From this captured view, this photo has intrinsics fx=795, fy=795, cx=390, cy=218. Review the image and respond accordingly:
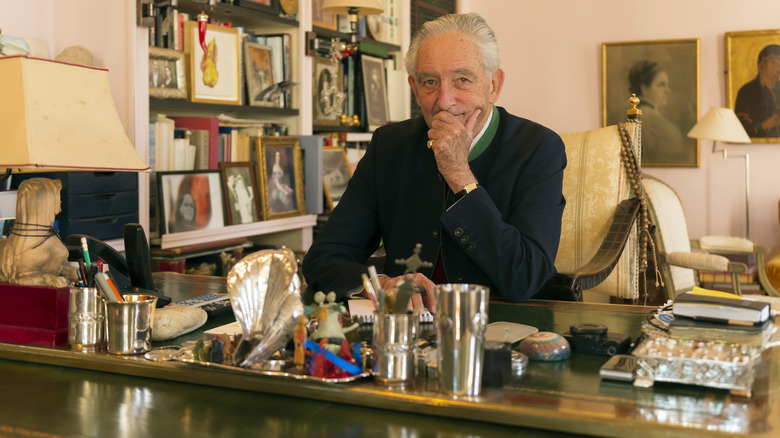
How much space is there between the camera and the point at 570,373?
115cm

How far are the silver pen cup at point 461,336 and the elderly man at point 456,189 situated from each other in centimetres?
64

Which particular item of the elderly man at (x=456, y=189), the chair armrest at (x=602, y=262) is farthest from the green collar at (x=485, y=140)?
the chair armrest at (x=602, y=262)

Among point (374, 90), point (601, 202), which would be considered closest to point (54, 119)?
point (601, 202)

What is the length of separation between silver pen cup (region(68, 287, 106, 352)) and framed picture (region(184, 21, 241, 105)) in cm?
240

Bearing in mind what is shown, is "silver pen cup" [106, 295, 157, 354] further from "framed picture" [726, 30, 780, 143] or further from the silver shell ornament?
"framed picture" [726, 30, 780, 143]

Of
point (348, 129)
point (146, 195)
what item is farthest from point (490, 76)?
point (348, 129)

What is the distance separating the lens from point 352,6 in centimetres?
370

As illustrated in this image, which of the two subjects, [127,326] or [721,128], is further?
[721,128]

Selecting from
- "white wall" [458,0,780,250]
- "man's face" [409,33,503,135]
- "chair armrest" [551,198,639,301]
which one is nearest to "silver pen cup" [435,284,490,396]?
"man's face" [409,33,503,135]

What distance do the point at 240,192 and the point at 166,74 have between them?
0.68 m

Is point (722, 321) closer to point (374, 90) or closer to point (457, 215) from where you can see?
point (457, 215)

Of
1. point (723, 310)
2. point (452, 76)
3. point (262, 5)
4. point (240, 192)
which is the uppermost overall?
point (262, 5)

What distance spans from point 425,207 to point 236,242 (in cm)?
184

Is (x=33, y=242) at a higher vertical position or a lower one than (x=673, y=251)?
higher
